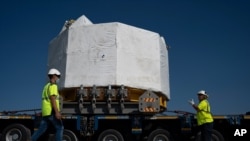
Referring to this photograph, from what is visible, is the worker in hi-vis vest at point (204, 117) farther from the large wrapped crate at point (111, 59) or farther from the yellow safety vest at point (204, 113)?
the large wrapped crate at point (111, 59)

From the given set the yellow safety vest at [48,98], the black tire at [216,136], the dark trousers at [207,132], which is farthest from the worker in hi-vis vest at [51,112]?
the black tire at [216,136]

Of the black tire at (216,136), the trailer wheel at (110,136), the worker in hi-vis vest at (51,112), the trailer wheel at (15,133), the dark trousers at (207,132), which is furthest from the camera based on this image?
the trailer wheel at (15,133)

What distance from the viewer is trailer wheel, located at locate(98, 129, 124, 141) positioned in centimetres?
991

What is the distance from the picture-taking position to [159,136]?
995cm

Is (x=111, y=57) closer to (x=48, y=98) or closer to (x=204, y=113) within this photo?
(x=204, y=113)

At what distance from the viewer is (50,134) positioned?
1034cm

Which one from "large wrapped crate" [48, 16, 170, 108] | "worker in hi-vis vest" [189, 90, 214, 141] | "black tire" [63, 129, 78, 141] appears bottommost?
"black tire" [63, 129, 78, 141]

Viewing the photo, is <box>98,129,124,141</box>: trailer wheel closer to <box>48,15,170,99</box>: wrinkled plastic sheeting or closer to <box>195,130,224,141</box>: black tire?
<box>48,15,170,99</box>: wrinkled plastic sheeting

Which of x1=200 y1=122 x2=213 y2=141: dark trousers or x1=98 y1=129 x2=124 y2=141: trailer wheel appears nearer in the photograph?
x1=200 y1=122 x2=213 y2=141: dark trousers

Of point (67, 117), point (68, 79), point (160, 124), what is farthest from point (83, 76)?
point (160, 124)

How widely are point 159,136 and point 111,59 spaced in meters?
2.64

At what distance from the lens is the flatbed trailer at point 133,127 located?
32.7ft

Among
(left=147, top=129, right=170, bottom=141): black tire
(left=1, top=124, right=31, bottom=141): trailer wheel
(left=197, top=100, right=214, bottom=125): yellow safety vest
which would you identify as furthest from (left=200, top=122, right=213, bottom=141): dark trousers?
(left=1, top=124, right=31, bottom=141): trailer wheel

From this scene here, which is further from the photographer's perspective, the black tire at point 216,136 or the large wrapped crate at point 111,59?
the large wrapped crate at point 111,59
